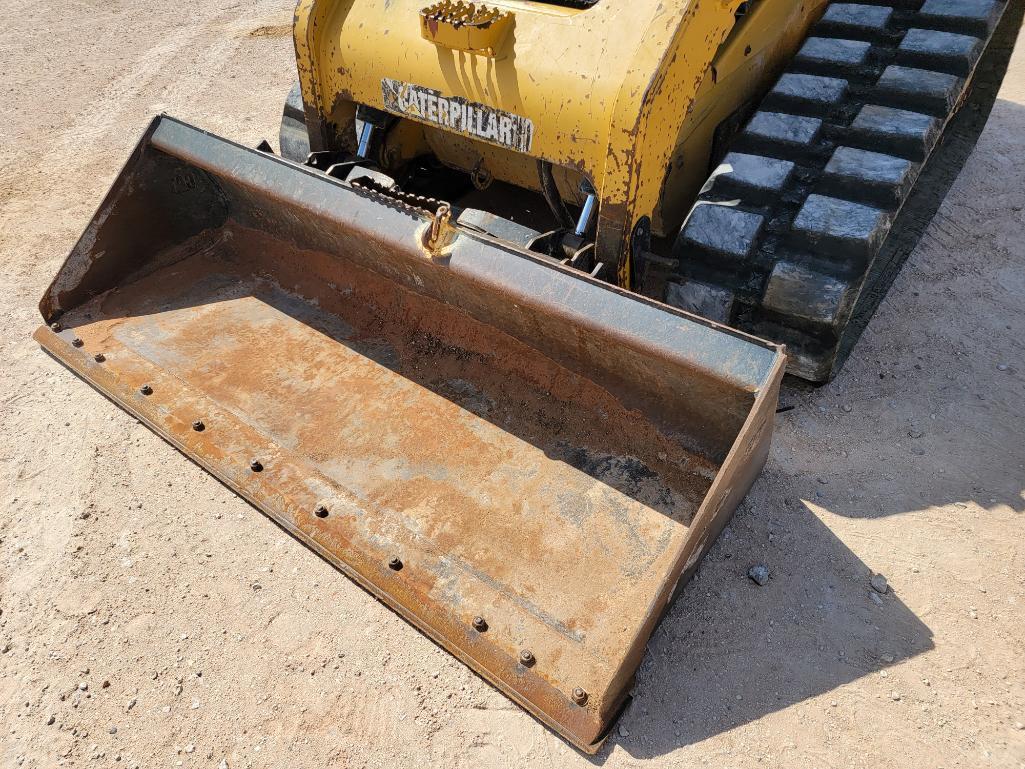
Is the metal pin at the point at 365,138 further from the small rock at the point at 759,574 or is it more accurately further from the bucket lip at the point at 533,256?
the small rock at the point at 759,574

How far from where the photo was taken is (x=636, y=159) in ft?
7.97

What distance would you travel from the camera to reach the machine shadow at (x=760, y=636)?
6.64 feet

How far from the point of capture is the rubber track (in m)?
2.53

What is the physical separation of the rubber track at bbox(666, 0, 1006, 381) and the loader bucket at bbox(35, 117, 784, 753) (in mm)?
523

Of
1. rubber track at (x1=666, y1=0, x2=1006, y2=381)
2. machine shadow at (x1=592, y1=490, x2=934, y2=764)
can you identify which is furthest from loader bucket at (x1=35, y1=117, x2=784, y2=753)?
rubber track at (x1=666, y1=0, x2=1006, y2=381)

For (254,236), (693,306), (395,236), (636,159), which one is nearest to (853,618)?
(693,306)

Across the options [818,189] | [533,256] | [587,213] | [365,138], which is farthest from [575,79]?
[365,138]

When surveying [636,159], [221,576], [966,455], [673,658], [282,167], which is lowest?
[221,576]

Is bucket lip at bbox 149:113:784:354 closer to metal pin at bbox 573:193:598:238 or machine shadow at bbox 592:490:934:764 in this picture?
metal pin at bbox 573:193:598:238

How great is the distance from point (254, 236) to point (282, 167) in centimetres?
64

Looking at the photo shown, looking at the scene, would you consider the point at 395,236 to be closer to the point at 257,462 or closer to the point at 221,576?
the point at 257,462

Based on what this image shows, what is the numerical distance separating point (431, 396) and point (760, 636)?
134 centimetres

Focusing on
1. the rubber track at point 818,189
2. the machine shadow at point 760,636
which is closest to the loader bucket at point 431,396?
the machine shadow at point 760,636

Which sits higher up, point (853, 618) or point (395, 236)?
point (395, 236)
